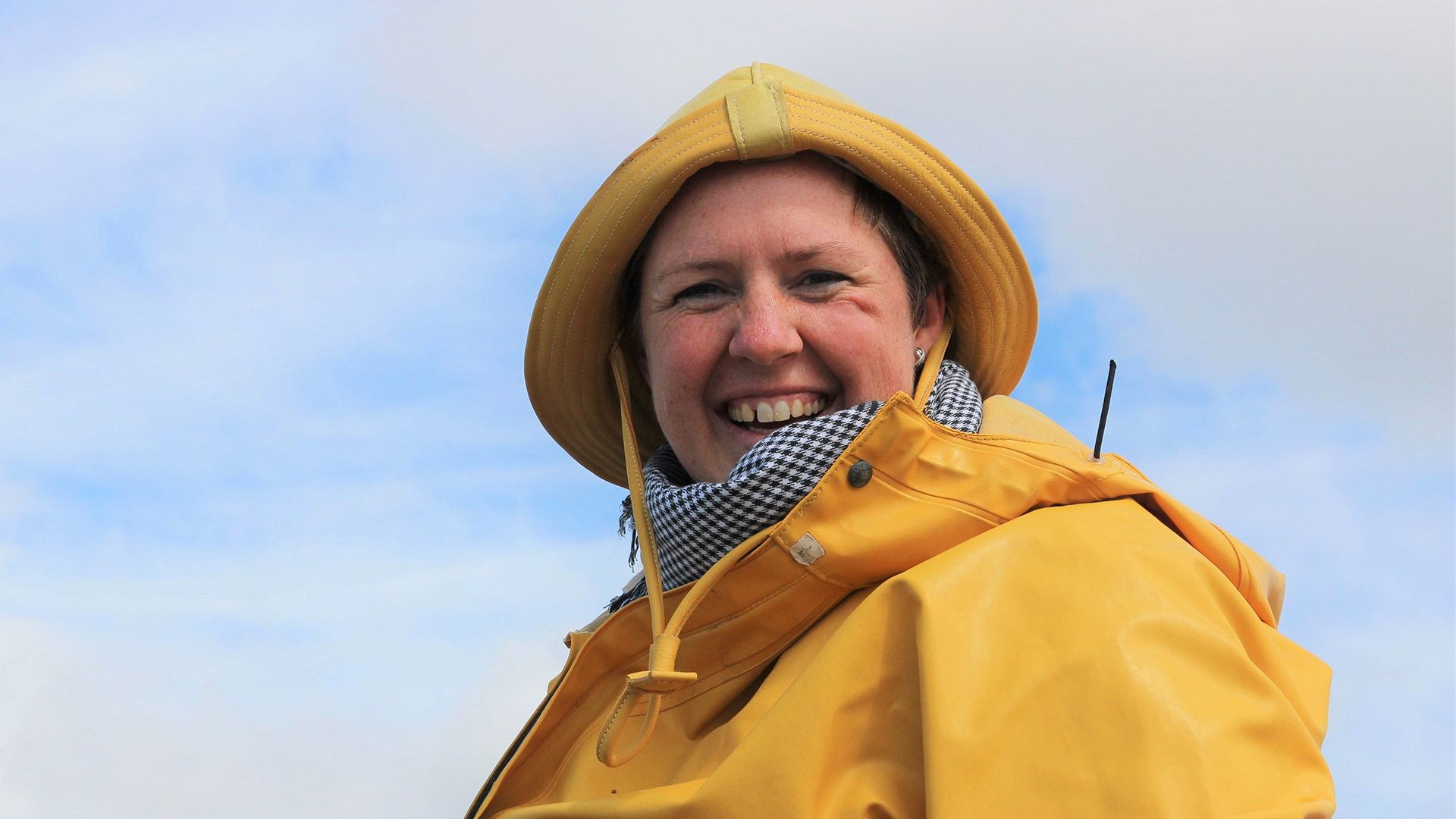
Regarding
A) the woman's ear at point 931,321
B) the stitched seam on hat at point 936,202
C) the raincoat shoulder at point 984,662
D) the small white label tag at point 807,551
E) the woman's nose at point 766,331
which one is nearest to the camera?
the raincoat shoulder at point 984,662

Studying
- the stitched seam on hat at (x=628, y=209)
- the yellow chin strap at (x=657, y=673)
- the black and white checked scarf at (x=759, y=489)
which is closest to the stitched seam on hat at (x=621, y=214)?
the stitched seam on hat at (x=628, y=209)

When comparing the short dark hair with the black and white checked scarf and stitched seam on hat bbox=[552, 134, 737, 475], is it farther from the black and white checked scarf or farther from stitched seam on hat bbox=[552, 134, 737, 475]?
the black and white checked scarf

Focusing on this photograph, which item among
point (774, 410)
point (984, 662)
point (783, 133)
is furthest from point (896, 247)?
point (984, 662)

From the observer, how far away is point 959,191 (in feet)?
7.70

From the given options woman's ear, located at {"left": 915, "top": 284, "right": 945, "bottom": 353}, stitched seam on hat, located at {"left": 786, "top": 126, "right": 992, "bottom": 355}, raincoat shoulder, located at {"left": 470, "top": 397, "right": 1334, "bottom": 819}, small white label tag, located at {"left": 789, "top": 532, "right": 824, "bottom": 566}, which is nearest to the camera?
raincoat shoulder, located at {"left": 470, "top": 397, "right": 1334, "bottom": 819}

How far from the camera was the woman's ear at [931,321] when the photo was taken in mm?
2422

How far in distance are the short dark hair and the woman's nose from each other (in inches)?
11.4

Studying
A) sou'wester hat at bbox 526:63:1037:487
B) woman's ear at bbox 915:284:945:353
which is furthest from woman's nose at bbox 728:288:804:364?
woman's ear at bbox 915:284:945:353

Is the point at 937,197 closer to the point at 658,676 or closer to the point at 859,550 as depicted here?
the point at 859,550

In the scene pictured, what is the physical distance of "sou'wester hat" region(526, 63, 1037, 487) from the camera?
2.20 m

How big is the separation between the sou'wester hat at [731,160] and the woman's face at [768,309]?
7 centimetres

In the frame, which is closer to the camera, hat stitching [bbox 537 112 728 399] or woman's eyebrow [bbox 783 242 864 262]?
woman's eyebrow [bbox 783 242 864 262]

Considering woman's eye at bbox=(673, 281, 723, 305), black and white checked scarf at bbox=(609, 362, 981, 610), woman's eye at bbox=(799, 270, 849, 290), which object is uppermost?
woman's eye at bbox=(673, 281, 723, 305)

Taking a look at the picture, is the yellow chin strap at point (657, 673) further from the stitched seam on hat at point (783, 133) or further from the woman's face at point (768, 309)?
the stitched seam on hat at point (783, 133)
